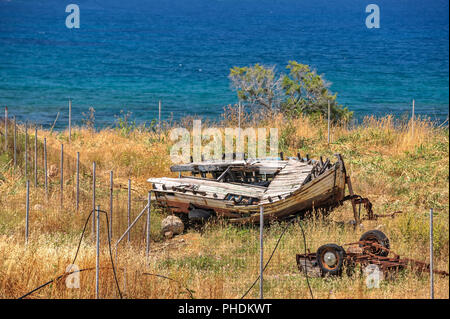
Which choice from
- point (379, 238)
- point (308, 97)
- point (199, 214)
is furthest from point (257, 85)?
point (379, 238)

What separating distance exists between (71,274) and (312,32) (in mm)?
81402

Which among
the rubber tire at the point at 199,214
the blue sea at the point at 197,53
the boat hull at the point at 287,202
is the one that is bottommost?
the rubber tire at the point at 199,214

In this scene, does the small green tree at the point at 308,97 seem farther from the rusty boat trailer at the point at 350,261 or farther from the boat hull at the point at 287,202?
the rusty boat trailer at the point at 350,261

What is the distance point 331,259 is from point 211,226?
13.1 feet

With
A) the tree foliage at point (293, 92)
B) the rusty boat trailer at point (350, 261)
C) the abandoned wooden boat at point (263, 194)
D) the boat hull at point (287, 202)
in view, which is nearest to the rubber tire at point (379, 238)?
the rusty boat trailer at point (350, 261)

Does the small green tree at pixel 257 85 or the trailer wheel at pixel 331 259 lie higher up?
the small green tree at pixel 257 85

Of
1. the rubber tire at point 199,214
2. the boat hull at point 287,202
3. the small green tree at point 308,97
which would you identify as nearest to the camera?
the boat hull at point 287,202

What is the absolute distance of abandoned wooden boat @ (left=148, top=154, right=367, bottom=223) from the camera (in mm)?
13211

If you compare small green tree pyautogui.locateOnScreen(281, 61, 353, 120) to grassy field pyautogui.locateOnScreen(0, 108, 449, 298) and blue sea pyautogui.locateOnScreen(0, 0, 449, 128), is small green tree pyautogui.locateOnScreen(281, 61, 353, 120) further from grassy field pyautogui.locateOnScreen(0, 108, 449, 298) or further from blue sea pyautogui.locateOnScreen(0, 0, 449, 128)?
blue sea pyautogui.locateOnScreen(0, 0, 449, 128)

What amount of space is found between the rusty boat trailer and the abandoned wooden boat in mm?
2372

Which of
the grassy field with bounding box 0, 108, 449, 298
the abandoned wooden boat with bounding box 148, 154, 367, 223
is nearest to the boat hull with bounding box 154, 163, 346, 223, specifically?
the abandoned wooden boat with bounding box 148, 154, 367, 223

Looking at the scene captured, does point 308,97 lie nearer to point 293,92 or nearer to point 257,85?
point 293,92

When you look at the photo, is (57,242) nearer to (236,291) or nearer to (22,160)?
(236,291)

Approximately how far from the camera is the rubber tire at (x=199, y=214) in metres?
13.7
